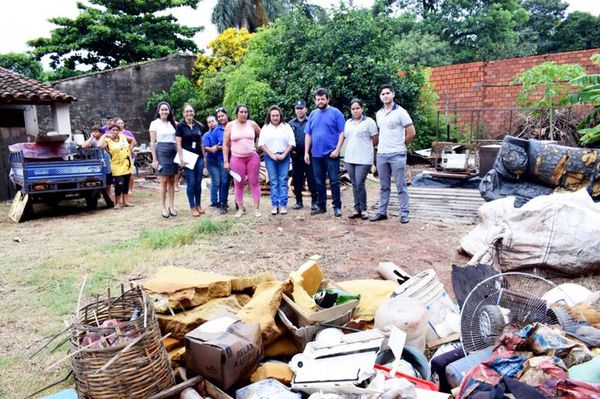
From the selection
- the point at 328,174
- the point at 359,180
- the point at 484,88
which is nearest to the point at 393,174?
the point at 359,180

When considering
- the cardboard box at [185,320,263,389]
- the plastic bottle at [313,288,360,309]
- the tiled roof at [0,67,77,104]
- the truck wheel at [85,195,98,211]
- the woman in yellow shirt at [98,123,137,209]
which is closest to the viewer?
the cardboard box at [185,320,263,389]

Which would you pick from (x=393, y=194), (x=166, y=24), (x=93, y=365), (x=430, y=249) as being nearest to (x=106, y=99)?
(x=166, y=24)

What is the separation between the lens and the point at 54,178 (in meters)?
8.33

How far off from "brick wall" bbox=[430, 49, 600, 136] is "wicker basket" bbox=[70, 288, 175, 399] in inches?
481

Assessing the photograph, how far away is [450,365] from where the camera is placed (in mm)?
2596

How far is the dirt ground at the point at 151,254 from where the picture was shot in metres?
3.77

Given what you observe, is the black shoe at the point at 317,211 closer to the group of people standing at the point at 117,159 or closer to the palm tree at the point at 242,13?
the group of people standing at the point at 117,159

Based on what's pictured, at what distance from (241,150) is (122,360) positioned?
499 cm

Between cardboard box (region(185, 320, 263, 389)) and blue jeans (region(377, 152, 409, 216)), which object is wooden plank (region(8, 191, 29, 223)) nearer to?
blue jeans (region(377, 152, 409, 216))

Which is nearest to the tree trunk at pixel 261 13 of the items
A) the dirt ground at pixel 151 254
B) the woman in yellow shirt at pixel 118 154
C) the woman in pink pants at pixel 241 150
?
the woman in yellow shirt at pixel 118 154

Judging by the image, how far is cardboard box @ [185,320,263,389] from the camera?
2.55 metres

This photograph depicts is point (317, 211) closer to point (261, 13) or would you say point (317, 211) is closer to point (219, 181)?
point (219, 181)

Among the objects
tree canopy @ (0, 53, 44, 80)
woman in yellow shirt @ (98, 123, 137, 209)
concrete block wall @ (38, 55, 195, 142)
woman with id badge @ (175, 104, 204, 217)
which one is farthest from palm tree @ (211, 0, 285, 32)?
woman with id badge @ (175, 104, 204, 217)

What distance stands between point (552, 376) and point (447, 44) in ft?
70.9
